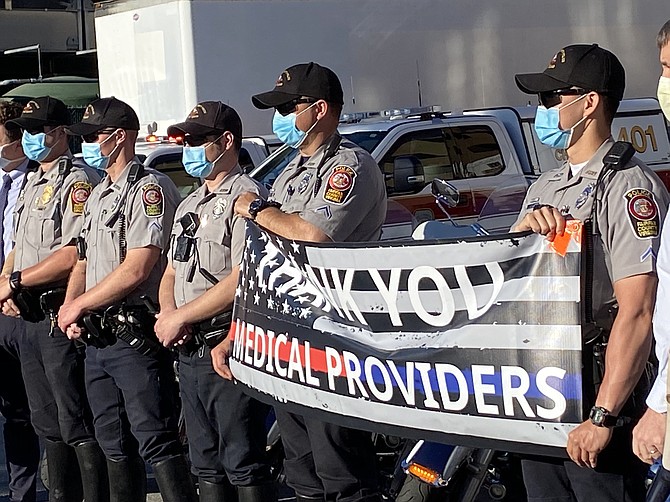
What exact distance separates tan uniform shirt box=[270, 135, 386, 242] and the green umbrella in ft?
45.0

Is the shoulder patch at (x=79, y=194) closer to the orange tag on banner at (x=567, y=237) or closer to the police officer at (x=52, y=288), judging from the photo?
the police officer at (x=52, y=288)

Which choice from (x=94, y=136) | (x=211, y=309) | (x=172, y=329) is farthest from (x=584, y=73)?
(x=94, y=136)

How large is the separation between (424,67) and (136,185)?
8.88 meters

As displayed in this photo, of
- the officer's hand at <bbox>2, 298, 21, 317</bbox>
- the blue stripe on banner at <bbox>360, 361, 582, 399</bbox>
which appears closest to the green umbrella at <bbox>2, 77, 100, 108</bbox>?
the officer's hand at <bbox>2, 298, 21, 317</bbox>

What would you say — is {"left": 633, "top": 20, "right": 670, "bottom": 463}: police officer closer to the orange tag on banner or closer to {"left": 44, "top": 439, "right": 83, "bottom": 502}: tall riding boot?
the orange tag on banner

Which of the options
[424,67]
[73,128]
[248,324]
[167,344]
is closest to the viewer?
[248,324]

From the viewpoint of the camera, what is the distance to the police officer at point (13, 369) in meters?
6.14

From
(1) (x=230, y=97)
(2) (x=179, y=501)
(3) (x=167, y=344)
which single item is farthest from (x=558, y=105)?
(1) (x=230, y=97)

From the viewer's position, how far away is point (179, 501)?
17.3ft

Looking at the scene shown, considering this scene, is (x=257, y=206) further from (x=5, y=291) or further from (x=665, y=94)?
(x=5, y=291)

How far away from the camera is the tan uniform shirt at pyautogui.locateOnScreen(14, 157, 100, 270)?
5.73m

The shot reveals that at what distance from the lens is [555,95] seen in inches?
150

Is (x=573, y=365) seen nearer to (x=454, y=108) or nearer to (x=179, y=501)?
(x=179, y=501)

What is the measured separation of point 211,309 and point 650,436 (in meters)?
2.11
